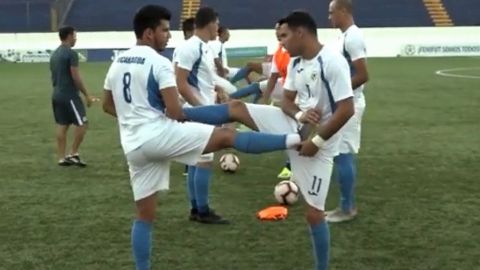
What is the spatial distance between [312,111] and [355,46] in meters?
2.21

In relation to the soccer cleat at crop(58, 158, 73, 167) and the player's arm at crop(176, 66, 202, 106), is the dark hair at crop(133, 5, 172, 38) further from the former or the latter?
the soccer cleat at crop(58, 158, 73, 167)

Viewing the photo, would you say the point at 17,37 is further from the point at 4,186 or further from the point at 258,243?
the point at 258,243

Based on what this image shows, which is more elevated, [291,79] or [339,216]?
[291,79]

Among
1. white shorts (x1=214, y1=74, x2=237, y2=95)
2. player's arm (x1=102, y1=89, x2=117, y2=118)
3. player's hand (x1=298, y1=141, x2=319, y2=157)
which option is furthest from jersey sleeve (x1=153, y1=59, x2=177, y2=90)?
white shorts (x1=214, y1=74, x2=237, y2=95)

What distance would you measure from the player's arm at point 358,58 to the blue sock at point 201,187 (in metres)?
1.69

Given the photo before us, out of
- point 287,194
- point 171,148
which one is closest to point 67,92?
point 287,194

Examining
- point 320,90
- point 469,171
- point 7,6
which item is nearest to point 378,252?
point 320,90

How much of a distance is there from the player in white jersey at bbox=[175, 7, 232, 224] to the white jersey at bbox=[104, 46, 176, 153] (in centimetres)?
241

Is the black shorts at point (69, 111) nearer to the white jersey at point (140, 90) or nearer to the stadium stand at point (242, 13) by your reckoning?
the white jersey at point (140, 90)

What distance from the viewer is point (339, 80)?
17.8 feet

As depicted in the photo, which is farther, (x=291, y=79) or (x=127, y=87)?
(x=291, y=79)

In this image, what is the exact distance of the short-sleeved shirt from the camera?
444 inches

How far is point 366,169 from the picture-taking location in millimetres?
10836

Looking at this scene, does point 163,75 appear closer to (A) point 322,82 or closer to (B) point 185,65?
(A) point 322,82
